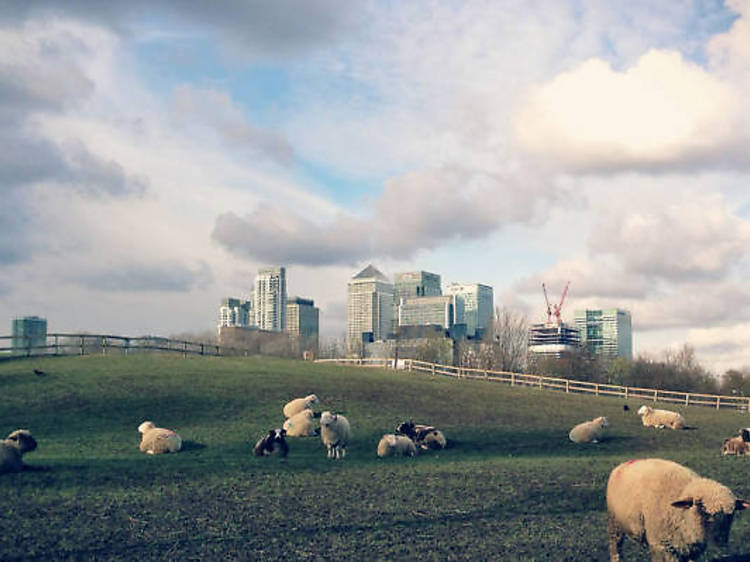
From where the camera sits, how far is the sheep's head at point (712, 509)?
10.7 m

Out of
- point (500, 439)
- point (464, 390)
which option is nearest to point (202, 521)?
point (500, 439)

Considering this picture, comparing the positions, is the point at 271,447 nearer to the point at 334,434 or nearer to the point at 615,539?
the point at 334,434

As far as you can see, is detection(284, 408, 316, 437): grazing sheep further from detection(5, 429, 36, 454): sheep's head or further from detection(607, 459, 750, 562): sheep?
detection(607, 459, 750, 562): sheep

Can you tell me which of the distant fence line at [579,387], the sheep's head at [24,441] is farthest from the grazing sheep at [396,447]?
the distant fence line at [579,387]

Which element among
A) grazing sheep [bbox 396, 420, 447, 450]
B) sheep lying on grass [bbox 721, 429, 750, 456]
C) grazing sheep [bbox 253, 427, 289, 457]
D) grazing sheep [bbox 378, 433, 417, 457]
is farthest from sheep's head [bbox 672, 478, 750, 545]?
sheep lying on grass [bbox 721, 429, 750, 456]

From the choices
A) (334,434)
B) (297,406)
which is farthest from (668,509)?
(297,406)

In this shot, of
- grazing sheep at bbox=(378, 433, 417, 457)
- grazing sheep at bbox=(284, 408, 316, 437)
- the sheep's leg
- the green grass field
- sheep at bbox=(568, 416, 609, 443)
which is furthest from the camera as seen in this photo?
sheep at bbox=(568, 416, 609, 443)

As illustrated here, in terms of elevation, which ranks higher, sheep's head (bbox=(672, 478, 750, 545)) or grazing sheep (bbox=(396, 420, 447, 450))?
sheep's head (bbox=(672, 478, 750, 545))

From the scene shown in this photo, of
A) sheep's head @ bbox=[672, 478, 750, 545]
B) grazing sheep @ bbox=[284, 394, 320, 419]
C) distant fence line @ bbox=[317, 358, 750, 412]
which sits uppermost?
sheep's head @ bbox=[672, 478, 750, 545]

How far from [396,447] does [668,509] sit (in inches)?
488

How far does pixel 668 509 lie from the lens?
11.1 m

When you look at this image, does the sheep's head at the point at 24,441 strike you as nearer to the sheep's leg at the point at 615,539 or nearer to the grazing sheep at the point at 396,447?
the grazing sheep at the point at 396,447

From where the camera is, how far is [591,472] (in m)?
20.1

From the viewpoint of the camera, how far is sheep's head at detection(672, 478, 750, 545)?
1074 cm
